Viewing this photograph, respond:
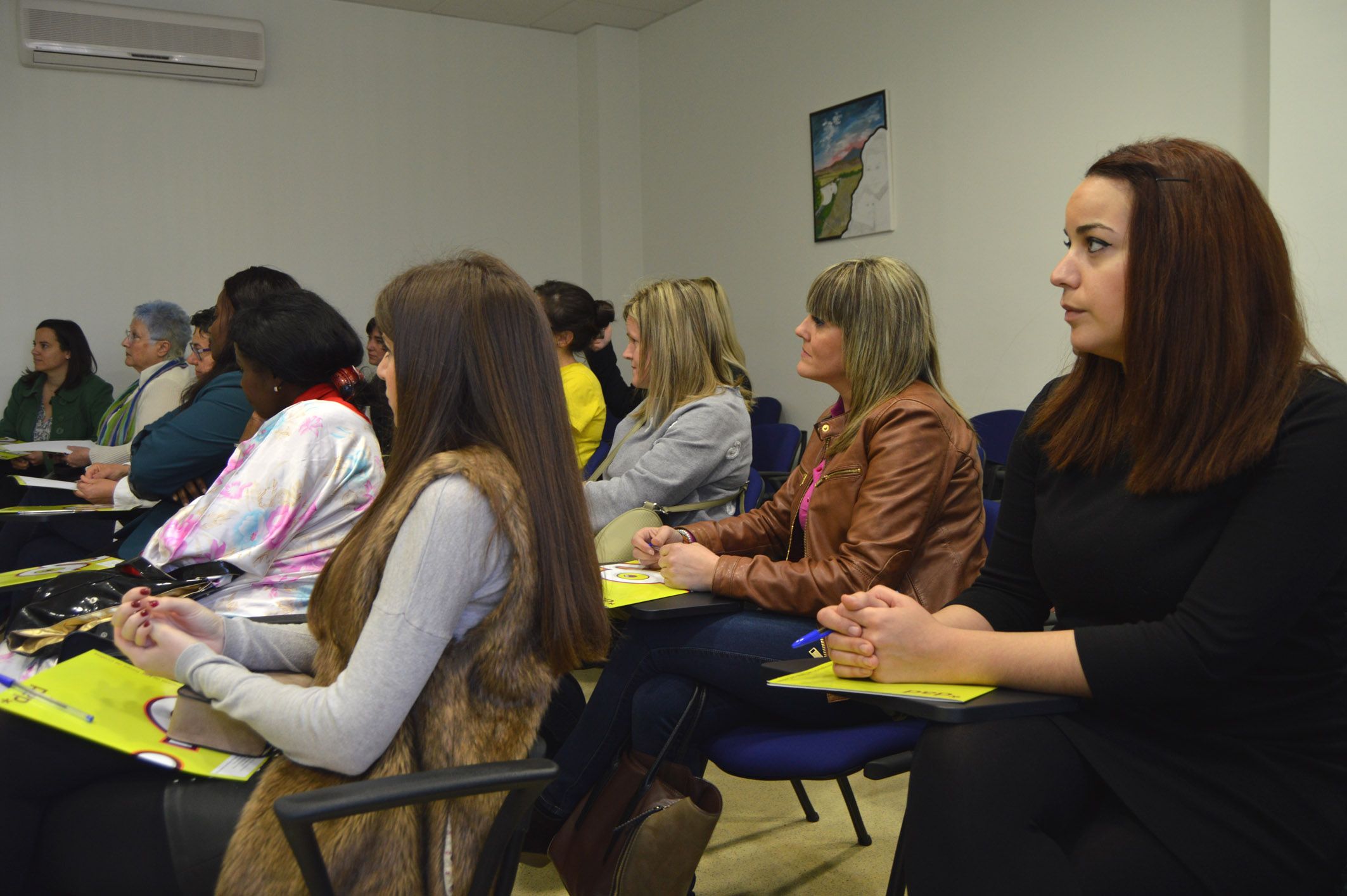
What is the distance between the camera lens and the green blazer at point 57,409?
5.39 meters

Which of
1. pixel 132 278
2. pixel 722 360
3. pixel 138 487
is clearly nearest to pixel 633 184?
pixel 132 278

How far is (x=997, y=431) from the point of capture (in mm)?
3941

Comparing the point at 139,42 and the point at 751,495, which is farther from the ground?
the point at 139,42

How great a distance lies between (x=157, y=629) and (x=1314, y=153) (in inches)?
129

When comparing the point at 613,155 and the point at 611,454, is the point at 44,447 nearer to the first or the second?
the point at 611,454

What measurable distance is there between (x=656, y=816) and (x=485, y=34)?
5711 mm

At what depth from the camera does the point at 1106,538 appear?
49.6 inches

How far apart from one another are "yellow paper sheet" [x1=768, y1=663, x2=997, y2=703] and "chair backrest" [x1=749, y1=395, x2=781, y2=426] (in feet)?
13.7

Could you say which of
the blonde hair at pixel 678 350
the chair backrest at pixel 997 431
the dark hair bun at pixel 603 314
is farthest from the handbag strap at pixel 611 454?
the chair backrest at pixel 997 431

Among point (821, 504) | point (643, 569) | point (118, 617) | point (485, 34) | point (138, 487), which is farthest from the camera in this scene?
point (485, 34)

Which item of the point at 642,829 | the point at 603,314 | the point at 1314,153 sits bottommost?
the point at 642,829

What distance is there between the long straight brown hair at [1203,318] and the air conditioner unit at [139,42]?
553 centimetres

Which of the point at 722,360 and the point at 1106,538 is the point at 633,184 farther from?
the point at 1106,538

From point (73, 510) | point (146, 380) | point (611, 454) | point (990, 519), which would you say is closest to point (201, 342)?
point (146, 380)
